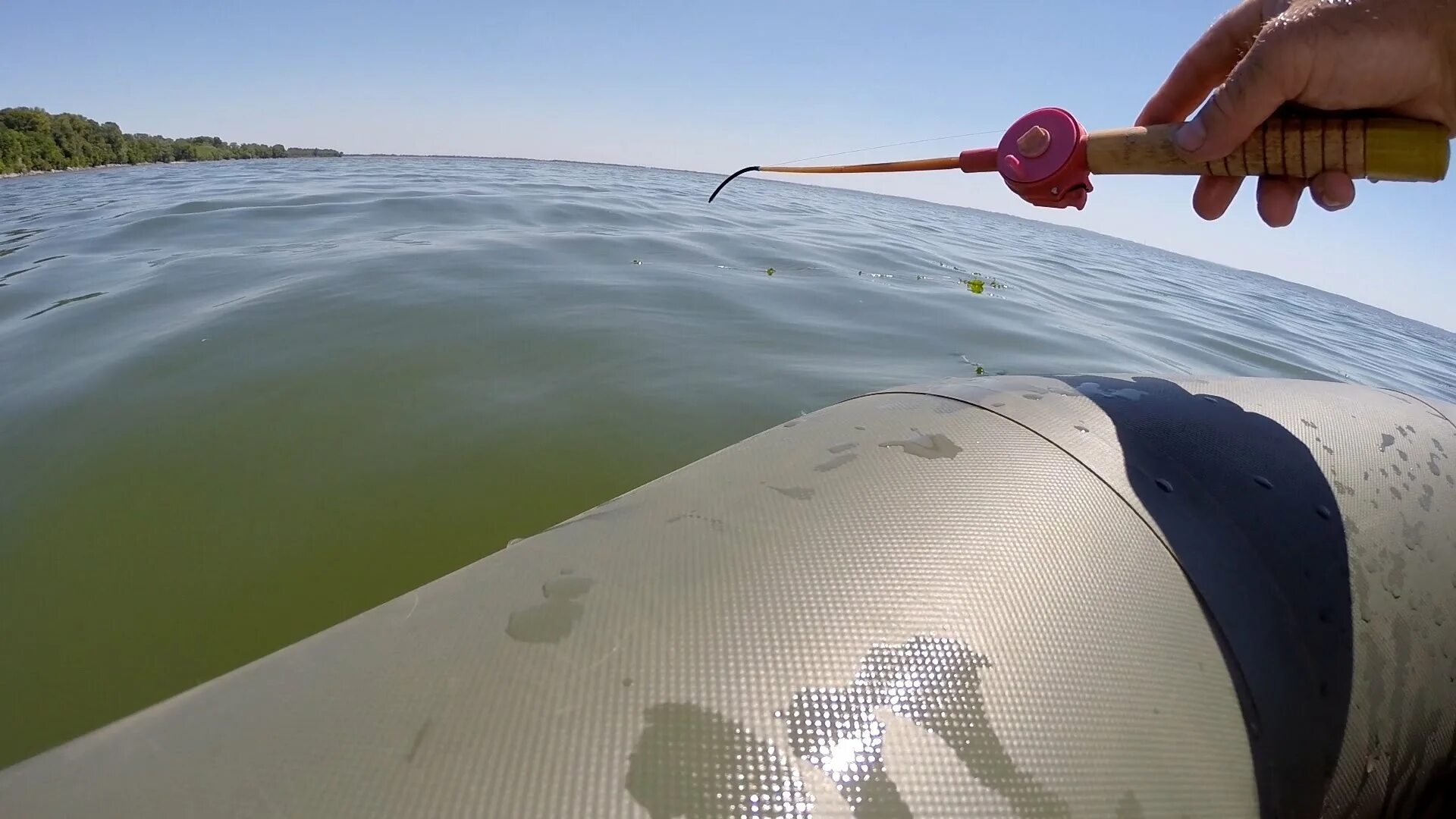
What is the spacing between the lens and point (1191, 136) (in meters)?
1.61

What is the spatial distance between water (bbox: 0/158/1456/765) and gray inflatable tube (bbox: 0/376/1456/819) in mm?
1254

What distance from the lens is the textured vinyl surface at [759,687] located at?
0.77 metres

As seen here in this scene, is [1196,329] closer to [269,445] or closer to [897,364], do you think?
[897,364]

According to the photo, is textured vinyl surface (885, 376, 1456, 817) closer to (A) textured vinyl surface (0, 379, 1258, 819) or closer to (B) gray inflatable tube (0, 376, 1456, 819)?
(B) gray inflatable tube (0, 376, 1456, 819)

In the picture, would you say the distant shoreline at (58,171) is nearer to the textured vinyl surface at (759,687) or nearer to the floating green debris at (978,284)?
the floating green debris at (978,284)

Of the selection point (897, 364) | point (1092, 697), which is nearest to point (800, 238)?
point (897, 364)

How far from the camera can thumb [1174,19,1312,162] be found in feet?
4.86

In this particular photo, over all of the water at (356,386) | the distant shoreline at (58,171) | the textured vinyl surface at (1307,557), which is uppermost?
the distant shoreline at (58,171)

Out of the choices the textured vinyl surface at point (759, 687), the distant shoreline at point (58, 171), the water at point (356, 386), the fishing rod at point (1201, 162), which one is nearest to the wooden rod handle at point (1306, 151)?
the fishing rod at point (1201, 162)

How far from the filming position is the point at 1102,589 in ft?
3.49

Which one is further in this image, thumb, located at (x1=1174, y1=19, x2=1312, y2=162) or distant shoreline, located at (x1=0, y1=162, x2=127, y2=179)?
distant shoreline, located at (x1=0, y1=162, x2=127, y2=179)

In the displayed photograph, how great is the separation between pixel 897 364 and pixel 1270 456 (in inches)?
113

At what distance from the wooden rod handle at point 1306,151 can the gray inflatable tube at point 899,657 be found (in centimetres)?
62

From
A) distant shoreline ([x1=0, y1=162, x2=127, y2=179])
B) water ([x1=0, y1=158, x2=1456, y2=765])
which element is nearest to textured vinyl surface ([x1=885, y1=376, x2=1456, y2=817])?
water ([x1=0, y1=158, x2=1456, y2=765])
